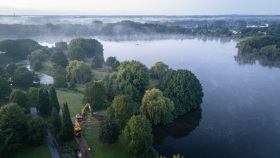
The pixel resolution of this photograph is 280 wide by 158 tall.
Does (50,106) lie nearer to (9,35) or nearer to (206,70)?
(206,70)

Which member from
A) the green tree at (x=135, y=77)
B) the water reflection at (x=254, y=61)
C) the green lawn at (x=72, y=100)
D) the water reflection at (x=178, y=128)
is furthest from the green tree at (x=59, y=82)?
the water reflection at (x=254, y=61)

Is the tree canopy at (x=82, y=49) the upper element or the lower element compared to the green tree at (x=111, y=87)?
upper

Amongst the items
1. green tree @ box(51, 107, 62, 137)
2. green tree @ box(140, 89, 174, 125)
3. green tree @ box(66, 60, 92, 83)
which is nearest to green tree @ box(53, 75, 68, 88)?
green tree @ box(66, 60, 92, 83)

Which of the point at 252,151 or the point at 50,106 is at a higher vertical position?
the point at 50,106

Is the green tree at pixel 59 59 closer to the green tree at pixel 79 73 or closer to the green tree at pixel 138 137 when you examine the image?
the green tree at pixel 79 73

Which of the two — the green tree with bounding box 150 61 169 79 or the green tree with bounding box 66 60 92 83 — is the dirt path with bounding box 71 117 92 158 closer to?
the green tree with bounding box 66 60 92 83

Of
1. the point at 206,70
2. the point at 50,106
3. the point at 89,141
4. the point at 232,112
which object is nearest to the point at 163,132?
the point at 89,141
